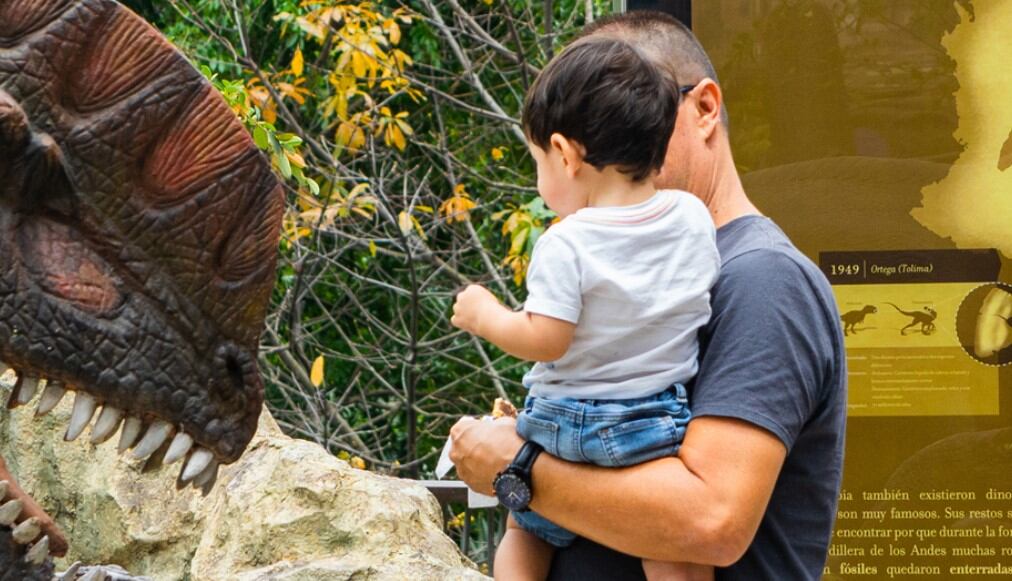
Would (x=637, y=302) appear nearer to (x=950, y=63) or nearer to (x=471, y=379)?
(x=950, y=63)

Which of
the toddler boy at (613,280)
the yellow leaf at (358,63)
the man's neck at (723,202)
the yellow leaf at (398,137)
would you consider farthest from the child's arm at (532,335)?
the yellow leaf at (398,137)

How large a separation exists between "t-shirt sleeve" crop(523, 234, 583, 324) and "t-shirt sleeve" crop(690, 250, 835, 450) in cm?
21

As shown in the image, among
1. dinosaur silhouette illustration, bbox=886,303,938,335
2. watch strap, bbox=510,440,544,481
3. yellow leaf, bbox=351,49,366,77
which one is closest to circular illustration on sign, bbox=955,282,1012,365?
dinosaur silhouette illustration, bbox=886,303,938,335

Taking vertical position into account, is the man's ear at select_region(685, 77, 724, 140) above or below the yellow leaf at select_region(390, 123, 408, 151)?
above

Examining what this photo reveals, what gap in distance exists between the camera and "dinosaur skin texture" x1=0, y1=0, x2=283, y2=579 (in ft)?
5.70

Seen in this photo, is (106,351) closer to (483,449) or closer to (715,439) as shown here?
(483,449)

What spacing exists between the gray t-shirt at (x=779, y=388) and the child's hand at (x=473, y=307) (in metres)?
0.33

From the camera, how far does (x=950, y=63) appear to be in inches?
152

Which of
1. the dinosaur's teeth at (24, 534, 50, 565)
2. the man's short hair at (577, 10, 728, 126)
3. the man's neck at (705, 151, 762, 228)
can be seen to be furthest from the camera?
the man's short hair at (577, 10, 728, 126)

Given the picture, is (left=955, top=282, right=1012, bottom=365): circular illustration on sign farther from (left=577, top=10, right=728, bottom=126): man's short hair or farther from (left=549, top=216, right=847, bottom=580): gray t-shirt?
(left=549, top=216, right=847, bottom=580): gray t-shirt

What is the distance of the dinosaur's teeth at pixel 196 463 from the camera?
1808 mm

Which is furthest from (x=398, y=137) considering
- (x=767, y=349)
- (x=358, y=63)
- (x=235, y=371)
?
(x=235, y=371)

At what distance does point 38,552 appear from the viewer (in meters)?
1.86

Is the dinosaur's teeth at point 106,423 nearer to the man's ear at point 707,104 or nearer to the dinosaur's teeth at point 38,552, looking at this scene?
the dinosaur's teeth at point 38,552
